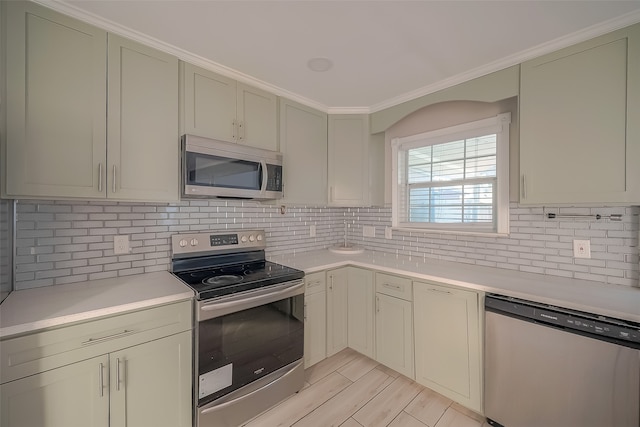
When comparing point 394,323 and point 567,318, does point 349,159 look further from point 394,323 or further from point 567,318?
point 567,318

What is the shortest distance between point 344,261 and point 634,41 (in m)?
2.26

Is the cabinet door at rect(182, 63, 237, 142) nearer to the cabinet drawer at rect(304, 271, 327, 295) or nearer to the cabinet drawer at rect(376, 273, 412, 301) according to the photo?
the cabinet drawer at rect(304, 271, 327, 295)

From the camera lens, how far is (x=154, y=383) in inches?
54.8

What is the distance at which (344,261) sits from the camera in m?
2.45

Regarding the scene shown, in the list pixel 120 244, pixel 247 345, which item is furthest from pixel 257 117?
pixel 247 345

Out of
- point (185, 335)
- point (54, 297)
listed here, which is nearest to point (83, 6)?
point (54, 297)

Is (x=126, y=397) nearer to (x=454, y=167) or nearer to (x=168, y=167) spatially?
(x=168, y=167)

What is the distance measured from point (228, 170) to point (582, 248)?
249 cm

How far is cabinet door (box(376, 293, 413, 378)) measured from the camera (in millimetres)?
2086

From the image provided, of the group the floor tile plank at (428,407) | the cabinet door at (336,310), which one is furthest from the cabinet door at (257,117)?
the floor tile plank at (428,407)

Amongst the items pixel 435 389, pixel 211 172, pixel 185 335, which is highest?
pixel 211 172

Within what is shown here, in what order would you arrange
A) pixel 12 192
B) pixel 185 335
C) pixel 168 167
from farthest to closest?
pixel 168 167 → pixel 185 335 → pixel 12 192

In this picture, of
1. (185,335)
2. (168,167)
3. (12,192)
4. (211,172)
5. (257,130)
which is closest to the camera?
(12,192)

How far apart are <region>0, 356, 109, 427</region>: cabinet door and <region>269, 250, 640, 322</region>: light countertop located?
1.32 meters
